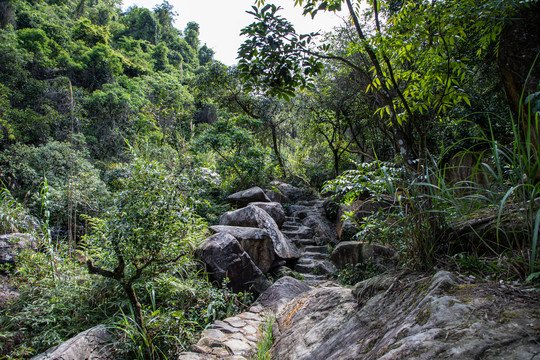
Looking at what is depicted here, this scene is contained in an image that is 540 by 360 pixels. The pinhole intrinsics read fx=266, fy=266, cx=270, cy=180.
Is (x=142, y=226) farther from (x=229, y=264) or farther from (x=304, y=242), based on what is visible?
(x=304, y=242)

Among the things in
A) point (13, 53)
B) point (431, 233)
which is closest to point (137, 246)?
point (431, 233)

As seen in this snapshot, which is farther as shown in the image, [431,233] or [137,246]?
[137,246]

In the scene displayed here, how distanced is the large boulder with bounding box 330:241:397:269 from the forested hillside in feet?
1.06

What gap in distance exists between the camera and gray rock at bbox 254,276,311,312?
3197mm

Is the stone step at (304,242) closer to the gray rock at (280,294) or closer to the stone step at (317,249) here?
the stone step at (317,249)

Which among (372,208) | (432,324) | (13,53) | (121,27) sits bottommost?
(372,208)

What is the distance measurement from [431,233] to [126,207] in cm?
244

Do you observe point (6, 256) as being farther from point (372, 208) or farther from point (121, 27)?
point (121, 27)

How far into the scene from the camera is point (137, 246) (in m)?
2.41

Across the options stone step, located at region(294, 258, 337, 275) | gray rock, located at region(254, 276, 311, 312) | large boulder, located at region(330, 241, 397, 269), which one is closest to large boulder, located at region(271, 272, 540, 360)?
gray rock, located at region(254, 276, 311, 312)

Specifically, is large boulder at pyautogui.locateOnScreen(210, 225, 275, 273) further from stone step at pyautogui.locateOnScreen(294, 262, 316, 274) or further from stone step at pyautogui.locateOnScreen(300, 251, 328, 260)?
stone step at pyautogui.locateOnScreen(300, 251, 328, 260)

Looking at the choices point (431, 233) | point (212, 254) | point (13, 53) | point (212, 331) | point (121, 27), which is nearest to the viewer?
point (431, 233)

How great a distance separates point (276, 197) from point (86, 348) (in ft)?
23.4

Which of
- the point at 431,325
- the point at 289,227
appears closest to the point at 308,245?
the point at 289,227
